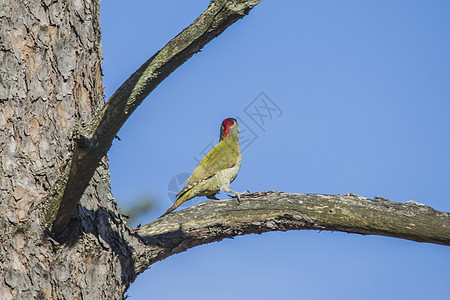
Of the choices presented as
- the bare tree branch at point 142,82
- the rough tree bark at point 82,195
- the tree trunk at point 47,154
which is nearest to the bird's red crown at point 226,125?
the rough tree bark at point 82,195

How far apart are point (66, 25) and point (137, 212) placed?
6.67 feet

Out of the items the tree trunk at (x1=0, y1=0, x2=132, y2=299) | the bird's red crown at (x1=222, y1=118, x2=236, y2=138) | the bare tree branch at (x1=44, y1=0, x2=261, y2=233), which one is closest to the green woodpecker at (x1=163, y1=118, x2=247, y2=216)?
the bird's red crown at (x1=222, y1=118, x2=236, y2=138)

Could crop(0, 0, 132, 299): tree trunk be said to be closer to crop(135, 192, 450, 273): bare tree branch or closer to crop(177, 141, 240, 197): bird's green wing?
crop(135, 192, 450, 273): bare tree branch

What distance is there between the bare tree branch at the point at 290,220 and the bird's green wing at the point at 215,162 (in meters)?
2.21

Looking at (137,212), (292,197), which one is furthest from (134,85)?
(137,212)

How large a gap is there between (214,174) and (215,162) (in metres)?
0.26

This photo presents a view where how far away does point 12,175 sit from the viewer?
2.89 metres

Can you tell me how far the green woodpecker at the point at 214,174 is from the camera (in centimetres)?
589

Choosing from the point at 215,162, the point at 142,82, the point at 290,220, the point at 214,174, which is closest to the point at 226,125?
the point at 215,162

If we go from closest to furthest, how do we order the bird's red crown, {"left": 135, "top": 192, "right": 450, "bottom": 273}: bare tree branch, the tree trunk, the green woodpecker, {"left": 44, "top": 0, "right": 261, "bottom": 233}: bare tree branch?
1. {"left": 44, "top": 0, "right": 261, "bottom": 233}: bare tree branch
2. the tree trunk
3. {"left": 135, "top": 192, "right": 450, "bottom": 273}: bare tree branch
4. the green woodpecker
5. the bird's red crown

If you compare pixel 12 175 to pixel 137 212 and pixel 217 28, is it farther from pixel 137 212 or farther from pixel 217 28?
pixel 137 212

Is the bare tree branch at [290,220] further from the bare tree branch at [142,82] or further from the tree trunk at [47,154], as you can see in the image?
the bare tree branch at [142,82]

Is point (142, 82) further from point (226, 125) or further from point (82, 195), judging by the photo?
point (226, 125)

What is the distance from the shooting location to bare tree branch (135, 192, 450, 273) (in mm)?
3451
